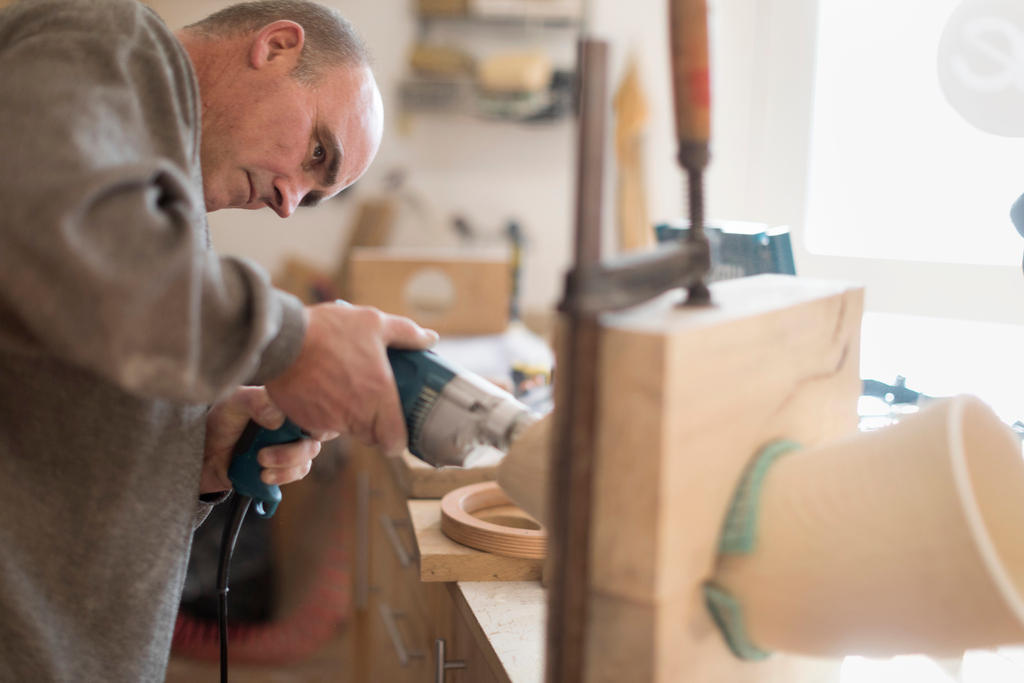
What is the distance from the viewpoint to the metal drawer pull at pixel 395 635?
163 centimetres

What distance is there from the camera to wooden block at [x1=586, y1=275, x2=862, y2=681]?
1.99 feet

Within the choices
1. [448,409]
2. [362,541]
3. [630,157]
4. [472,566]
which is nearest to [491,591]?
[472,566]

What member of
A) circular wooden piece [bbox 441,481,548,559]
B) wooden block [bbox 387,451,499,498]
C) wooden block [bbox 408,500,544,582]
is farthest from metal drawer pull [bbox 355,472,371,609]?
wooden block [bbox 408,500,544,582]

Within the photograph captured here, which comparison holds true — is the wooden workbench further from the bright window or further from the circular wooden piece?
the bright window

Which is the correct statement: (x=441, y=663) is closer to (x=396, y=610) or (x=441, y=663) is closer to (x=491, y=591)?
(x=491, y=591)

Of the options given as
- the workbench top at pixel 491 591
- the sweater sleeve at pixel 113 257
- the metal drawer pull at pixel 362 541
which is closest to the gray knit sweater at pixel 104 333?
the sweater sleeve at pixel 113 257

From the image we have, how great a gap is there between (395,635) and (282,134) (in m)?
1.05

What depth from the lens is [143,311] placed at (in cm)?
63

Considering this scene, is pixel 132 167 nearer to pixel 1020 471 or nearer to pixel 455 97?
pixel 1020 471

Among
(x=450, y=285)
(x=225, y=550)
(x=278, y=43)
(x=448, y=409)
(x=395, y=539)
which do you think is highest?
(x=278, y=43)

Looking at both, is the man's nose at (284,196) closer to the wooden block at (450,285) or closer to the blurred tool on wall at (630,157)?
the wooden block at (450,285)

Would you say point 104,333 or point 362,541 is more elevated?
point 104,333

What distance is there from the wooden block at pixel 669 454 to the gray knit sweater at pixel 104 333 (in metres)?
0.27

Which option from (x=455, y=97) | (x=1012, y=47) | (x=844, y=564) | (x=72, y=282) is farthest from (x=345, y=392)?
(x=455, y=97)
